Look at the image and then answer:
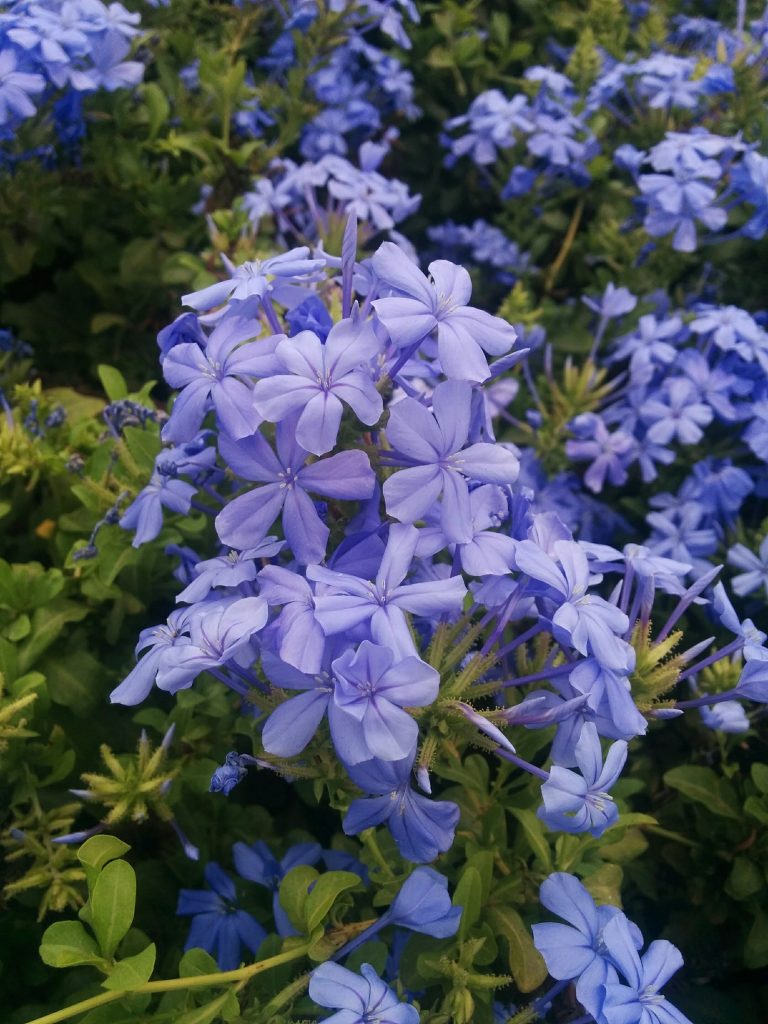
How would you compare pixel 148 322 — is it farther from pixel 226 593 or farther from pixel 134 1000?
pixel 134 1000

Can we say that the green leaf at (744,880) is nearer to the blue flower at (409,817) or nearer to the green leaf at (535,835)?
→ the green leaf at (535,835)

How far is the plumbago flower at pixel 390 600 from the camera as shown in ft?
3.40

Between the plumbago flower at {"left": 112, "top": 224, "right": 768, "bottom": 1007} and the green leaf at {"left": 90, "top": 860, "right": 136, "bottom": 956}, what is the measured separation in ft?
0.54

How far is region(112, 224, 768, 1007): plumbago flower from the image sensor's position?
3.40ft

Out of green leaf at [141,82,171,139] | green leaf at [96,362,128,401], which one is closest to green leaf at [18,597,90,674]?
green leaf at [96,362,128,401]

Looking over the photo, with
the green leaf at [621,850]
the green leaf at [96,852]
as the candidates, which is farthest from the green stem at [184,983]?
the green leaf at [621,850]

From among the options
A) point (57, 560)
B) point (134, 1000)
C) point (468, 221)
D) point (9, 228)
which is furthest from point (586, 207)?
point (134, 1000)

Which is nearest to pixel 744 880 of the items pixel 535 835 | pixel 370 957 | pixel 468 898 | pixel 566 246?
pixel 535 835

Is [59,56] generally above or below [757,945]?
above

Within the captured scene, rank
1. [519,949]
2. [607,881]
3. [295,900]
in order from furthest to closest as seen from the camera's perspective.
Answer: [607,881] → [519,949] → [295,900]

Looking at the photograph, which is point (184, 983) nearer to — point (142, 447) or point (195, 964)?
point (195, 964)

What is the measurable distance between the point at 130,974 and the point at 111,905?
0.27 feet

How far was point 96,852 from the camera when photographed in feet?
3.68

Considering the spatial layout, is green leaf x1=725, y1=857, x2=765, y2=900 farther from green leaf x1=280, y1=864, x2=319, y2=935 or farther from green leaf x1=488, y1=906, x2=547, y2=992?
green leaf x1=280, y1=864, x2=319, y2=935
